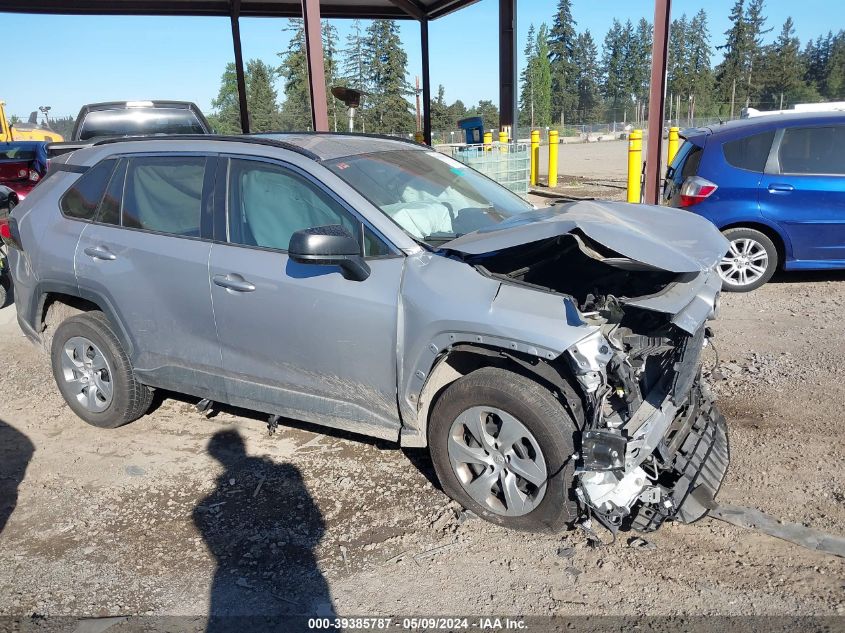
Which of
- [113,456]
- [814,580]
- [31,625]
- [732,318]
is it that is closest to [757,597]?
[814,580]

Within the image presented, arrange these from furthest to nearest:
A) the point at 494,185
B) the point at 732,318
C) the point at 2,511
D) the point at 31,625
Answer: the point at 732,318 → the point at 494,185 → the point at 2,511 → the point at 31,625

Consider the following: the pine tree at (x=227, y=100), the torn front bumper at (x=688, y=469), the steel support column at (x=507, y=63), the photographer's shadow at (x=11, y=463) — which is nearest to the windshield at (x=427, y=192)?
the torn front bumper at (x=688, y=469)

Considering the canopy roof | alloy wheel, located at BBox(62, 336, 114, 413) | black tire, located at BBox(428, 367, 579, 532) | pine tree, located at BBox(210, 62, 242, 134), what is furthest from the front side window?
pine tree, located at BBox(210, 62, 242, 134)

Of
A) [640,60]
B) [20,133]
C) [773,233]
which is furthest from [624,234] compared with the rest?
[640,60]

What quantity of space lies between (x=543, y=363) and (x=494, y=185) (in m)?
2.02

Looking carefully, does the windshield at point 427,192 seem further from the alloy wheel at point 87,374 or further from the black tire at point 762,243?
the black tire at point 762,243

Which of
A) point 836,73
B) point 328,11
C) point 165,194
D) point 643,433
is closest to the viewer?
point 643,433

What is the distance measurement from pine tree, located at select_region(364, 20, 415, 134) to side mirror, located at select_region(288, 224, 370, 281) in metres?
65.1

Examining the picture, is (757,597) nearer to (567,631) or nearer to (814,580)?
(814,580)

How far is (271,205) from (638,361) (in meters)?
2.14

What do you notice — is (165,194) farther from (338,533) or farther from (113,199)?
(338,533)

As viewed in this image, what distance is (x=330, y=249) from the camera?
318cm

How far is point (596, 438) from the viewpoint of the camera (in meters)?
2.85

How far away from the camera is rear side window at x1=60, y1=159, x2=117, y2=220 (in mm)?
4477
